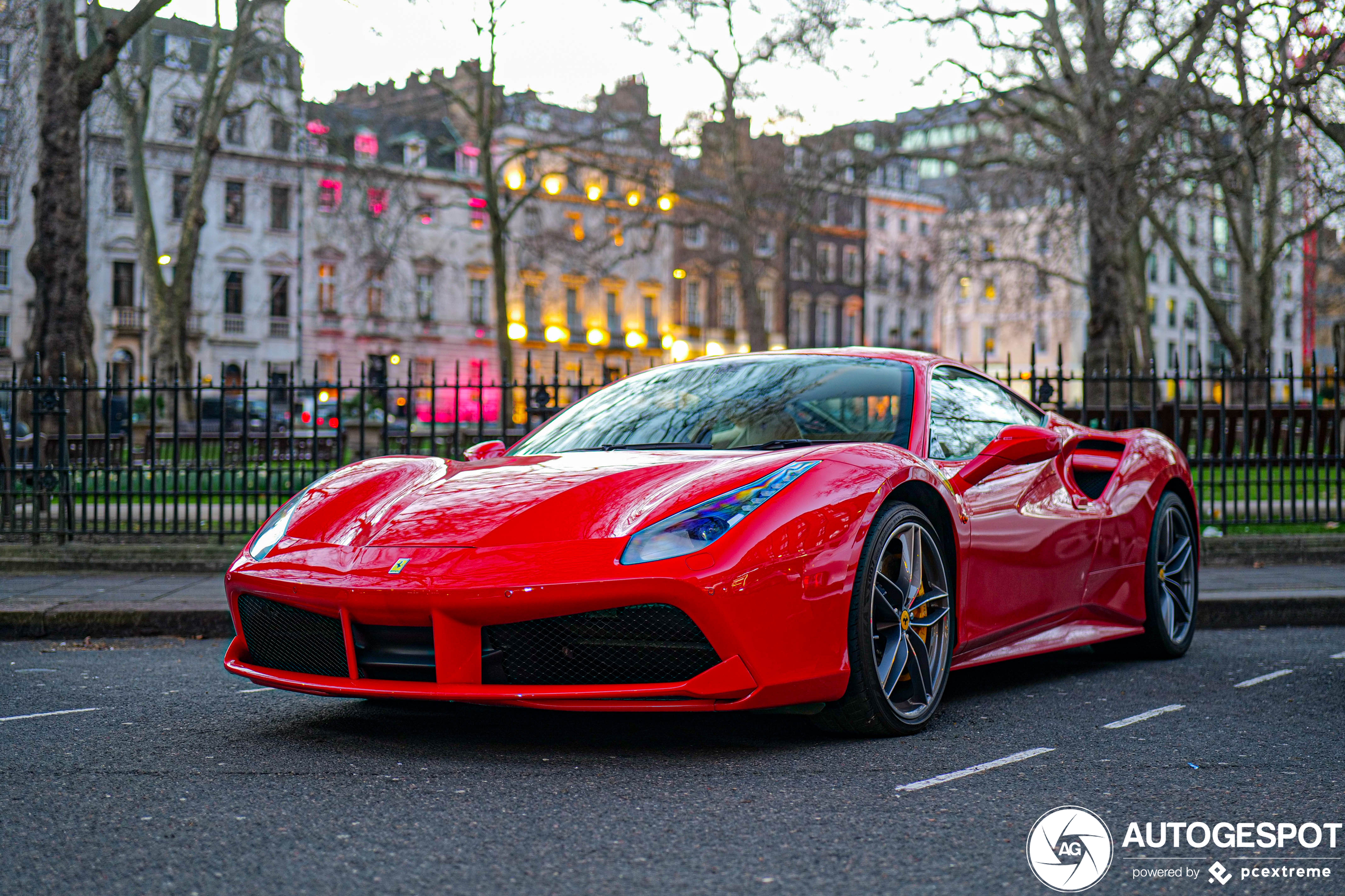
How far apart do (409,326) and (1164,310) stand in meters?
50.6

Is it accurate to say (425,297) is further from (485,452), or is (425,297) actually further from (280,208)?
(485,452)

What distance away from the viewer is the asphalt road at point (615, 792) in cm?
267

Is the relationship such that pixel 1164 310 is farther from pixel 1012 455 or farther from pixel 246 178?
pixel 1012 455

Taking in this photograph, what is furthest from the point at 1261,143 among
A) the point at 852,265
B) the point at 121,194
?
the point at 852,265

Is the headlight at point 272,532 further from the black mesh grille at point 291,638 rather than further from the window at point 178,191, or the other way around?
the window at point 178,191

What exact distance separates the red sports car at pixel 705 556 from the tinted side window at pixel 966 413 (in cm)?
1

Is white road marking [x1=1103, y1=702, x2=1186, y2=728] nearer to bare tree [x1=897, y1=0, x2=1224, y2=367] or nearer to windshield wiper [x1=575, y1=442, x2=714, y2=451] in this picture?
windshield wiper [x1=575, y1=442, x2=714, y2=451]

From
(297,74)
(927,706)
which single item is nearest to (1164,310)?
(297,74)

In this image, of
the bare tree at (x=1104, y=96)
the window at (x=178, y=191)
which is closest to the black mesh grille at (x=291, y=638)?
the bare tree at (x=1104, y=96)

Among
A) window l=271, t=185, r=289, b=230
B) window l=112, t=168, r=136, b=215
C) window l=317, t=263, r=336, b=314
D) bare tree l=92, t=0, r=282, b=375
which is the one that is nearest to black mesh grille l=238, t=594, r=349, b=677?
bare tree l=92, t=0, r=282, b=375

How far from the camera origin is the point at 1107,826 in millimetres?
3078

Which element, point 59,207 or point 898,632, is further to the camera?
point 59,207

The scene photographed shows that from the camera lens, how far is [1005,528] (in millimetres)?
4750

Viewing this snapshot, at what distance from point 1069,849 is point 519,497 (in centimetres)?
179
